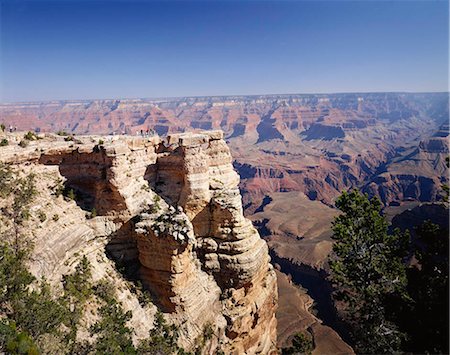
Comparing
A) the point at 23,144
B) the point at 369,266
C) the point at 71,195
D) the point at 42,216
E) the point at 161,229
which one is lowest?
the point at 369,266

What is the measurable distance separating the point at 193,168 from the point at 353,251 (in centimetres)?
1363

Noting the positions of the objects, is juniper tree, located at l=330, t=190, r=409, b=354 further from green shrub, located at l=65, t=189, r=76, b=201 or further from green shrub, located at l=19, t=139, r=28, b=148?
green shrub, located at l=19, t=139, r=28, b=148

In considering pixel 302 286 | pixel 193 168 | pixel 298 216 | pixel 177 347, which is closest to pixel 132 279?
pixel 177 347

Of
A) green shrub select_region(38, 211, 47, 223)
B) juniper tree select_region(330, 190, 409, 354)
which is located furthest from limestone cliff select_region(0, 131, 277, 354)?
juniper tree select_region(330, 190, 409, 354)

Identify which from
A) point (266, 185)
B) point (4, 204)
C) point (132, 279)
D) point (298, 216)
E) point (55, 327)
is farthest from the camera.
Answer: point (266, 185)

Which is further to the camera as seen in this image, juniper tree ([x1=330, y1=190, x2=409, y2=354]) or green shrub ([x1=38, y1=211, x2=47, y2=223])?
green shrub ([x1=38, y1=211, x2=47, y2=223])

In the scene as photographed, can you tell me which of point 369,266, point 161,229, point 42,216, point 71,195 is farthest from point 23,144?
point 369,266

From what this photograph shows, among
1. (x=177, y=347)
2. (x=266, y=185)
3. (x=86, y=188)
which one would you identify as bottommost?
(x=266, y=185)

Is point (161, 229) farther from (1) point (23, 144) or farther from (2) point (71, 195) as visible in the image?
(1) point (23, 144)

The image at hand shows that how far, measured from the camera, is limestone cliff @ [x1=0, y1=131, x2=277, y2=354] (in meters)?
23.8

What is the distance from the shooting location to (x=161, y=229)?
2405cm

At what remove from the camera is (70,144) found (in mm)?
26703

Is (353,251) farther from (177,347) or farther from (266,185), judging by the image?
(266,185)

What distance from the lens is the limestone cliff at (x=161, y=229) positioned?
2384 centimetres
